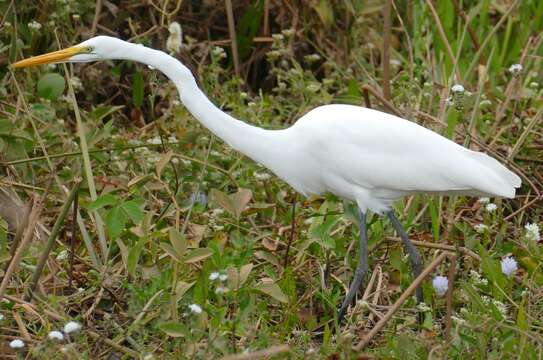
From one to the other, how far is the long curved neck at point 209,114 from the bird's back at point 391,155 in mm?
121

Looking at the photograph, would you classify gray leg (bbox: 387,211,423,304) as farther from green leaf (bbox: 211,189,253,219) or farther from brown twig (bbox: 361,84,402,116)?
brown twig (bbox: 361,84,402,116)

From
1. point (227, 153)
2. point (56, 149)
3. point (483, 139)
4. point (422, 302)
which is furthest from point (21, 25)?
point (422, 302)

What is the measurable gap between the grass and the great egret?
140mm

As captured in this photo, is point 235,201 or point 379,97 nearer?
point 235,201

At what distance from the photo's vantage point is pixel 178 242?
109 inches

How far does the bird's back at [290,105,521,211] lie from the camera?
3.21 m

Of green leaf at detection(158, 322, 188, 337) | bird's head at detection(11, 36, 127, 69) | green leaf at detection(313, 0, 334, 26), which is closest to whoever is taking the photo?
green leaf at detection(158, 322, 188, 337)

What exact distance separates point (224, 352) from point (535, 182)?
1.88 meters

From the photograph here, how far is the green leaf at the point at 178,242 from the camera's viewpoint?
2.76 m

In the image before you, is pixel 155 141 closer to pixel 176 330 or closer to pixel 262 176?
pixel 262 176

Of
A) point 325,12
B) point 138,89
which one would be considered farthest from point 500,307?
point 325,12

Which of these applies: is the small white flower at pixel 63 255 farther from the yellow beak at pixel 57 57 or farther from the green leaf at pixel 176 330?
the green leaf at pixel 176 330

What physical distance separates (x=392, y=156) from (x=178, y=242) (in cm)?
79

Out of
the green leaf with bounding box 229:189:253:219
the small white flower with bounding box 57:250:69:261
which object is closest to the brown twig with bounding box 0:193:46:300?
the small white flower with bounding box 57:250:69:261
